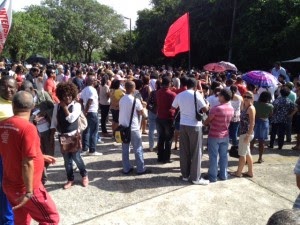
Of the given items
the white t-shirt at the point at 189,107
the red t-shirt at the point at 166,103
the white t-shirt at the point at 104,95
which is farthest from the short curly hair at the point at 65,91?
the white t-shirt at the point at 104,95

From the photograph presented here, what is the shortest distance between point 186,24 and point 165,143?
Result: 13.4 feet

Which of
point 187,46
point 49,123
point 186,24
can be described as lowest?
point 49,123

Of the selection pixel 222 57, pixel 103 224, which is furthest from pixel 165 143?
pixel 222 57

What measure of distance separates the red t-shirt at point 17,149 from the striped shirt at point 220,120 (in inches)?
139

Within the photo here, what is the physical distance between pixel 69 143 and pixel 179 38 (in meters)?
5.66

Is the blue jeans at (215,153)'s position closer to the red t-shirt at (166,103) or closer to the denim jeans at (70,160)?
the red t-shirt at (166,103)

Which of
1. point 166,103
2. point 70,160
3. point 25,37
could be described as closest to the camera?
point 70,160

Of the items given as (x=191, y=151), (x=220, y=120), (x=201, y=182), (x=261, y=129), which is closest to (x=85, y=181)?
(x=191, y=151)

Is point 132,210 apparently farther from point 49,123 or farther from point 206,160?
point 206,160

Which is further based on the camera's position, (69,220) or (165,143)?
(165,143)

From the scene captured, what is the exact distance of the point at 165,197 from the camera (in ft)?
18.5

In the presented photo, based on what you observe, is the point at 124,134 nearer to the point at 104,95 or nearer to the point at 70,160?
the point at 70,160

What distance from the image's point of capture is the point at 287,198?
19.2 feet

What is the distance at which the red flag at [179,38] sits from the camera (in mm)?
9891
